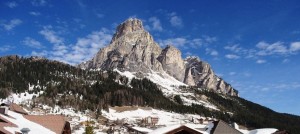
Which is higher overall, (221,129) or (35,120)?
(35,120)

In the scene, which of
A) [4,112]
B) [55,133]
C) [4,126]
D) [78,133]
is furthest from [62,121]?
[78,133]

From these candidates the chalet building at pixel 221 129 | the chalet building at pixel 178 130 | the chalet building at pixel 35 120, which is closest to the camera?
the chalet building at pixel 178 130

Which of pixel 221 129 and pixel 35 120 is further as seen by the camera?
pixel 35 120

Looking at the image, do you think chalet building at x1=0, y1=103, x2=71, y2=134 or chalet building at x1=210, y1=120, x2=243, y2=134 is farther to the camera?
chalet building at x1=210, y1=120, x2=243, y2=134

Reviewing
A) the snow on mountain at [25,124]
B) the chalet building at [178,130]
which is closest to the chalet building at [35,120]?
the snow on mountain at [25,124]

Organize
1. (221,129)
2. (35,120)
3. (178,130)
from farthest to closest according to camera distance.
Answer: (35,120), (221,129), (178,130)

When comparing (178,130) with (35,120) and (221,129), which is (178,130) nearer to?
(221,129)

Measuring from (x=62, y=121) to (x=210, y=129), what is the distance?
1965 cm

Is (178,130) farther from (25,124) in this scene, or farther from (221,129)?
(25,124)

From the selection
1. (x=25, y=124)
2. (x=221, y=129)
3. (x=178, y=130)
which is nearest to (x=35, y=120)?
(x=25, y=124)

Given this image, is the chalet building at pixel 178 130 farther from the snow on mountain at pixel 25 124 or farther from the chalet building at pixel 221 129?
the snow on mountain at pixel 25 124

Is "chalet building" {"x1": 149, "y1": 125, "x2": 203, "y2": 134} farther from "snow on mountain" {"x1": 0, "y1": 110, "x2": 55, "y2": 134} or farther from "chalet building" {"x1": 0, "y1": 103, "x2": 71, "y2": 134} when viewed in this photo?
"snow on mountain" {"x1": 0, "y1": 110, "x2": 55, "y2": 134}

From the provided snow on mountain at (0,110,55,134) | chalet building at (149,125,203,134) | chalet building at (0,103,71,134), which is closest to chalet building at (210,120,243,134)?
chalet building at (0,103,71,134)

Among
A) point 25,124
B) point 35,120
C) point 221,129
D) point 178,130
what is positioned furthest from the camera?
point 35,120
